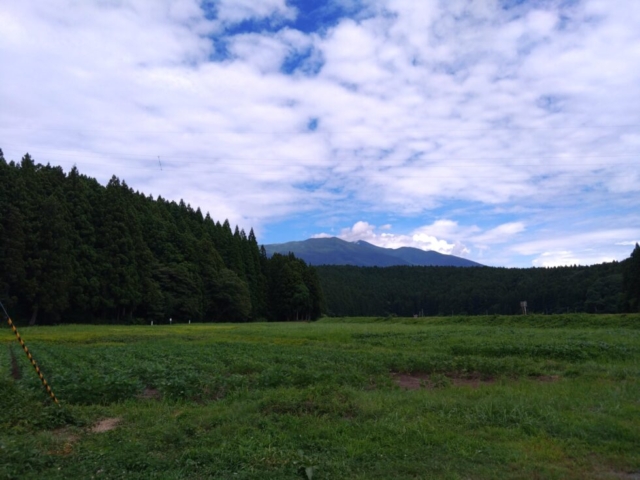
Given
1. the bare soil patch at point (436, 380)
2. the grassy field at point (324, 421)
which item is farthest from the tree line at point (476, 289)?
the grassy field at point (324, 421)

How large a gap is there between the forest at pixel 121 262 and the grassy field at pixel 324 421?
29641mm

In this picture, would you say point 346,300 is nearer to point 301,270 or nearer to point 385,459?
point 301,270

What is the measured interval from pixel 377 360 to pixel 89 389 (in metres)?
8.95

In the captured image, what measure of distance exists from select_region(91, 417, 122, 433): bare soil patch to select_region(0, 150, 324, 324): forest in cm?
3575

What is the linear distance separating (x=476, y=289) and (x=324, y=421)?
104 meters

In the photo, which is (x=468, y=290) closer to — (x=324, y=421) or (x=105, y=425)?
(x=324, y=421)

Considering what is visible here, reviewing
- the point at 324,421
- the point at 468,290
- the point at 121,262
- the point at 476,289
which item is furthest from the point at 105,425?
the point at 468,290

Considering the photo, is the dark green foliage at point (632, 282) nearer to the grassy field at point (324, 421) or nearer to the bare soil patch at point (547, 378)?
the grassy field at point (324, 421)

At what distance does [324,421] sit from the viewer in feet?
25.7

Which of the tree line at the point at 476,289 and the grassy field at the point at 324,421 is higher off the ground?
the tree line at the point at 476,289

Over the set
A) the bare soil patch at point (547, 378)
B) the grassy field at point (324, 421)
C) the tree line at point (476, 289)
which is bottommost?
the bare soil patch at point (547, 378)

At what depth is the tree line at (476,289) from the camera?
7675 cm

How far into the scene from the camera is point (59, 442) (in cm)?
695

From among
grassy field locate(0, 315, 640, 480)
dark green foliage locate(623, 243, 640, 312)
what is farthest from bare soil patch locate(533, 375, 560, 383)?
dark green foliage locate(623, 243, 640, 312)
